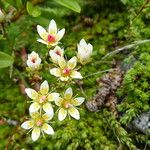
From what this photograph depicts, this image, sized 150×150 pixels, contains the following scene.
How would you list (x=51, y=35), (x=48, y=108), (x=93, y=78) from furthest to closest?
(x=93, y=78) → (x=51, y=35) → (x=48, y=108)

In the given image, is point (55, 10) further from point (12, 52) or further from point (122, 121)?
point (122, 121)

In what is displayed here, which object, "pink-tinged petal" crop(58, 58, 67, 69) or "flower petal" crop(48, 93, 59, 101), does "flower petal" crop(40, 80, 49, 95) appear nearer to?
"flower petal" crop(48, 93, 59, 101)

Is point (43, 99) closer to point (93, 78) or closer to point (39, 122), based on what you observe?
point (39, 122)

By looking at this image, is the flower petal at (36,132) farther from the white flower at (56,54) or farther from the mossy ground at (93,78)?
the white flower at (56,54)

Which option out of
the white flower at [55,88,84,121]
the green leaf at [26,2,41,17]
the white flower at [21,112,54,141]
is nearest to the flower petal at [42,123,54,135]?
the white flower at [21,112,54,141]

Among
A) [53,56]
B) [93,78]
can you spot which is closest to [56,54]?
[53,56]

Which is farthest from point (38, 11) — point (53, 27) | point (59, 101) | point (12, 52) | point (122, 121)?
point (122, 121)
